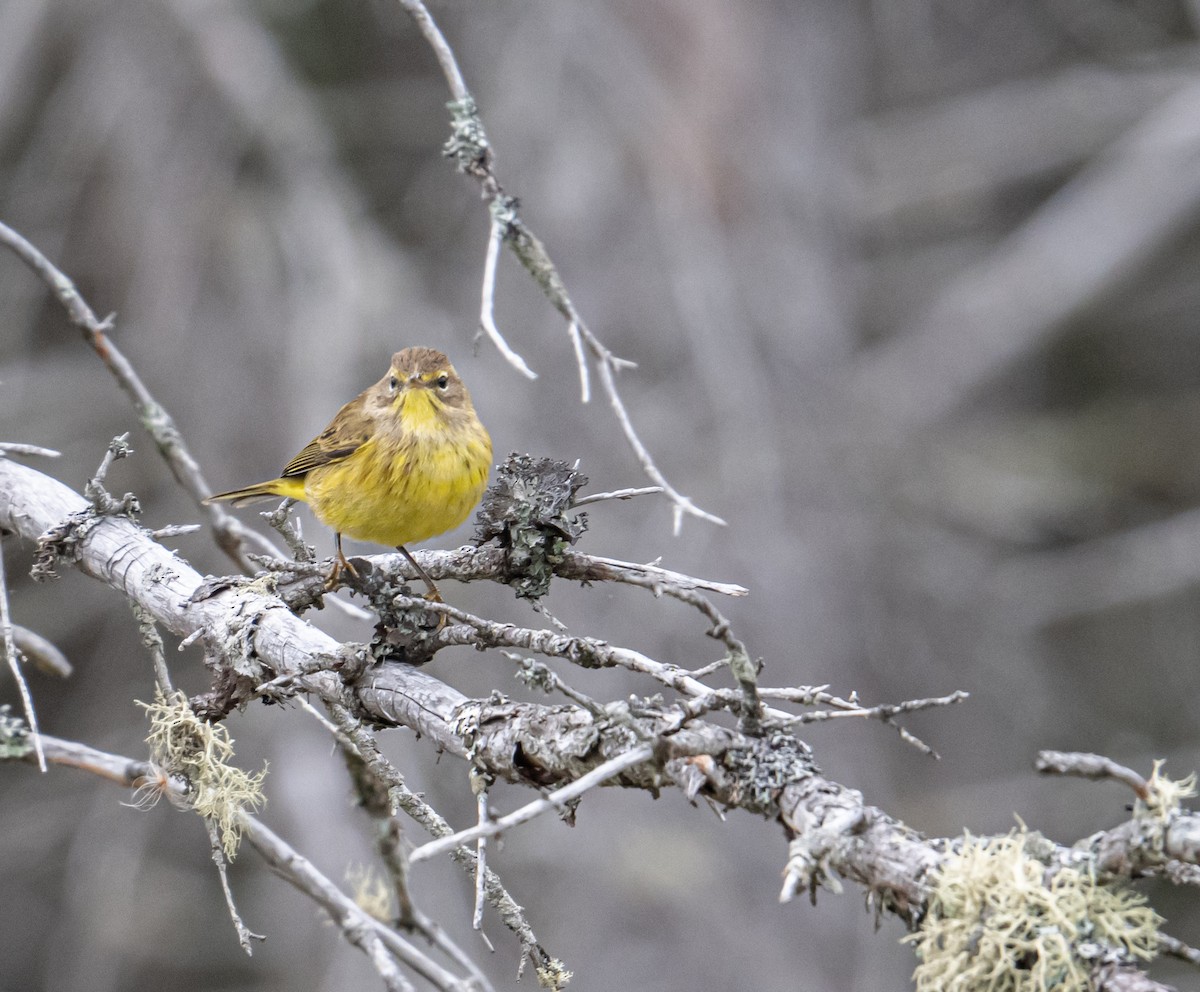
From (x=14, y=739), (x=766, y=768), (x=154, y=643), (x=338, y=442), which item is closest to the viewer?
(x=766, y=768)

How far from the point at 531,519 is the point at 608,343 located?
557cm

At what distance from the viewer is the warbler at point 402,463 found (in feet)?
12.9

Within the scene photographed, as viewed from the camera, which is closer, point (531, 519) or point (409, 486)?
point (531, 519)

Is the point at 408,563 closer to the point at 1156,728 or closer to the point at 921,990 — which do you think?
the point at 921,990

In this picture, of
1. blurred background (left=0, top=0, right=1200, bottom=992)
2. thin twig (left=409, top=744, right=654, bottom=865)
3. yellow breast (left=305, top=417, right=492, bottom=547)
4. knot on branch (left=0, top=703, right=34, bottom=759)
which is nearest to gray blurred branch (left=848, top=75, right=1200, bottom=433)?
blurred background (left=0, top=0, right=1200, bottom=992)

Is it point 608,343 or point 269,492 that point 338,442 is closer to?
point 269,492

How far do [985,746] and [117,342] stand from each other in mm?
8444

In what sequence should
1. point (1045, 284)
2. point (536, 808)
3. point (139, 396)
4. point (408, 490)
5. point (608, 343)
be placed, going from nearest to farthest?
point (536, 808)
point (139, 396)
point (408, 490)
point (608, 343)
point (1045, 284)

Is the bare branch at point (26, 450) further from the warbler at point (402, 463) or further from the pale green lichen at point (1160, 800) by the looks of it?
the pale green lichen at point (1160, 800)

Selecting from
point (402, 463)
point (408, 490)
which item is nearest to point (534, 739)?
point (408, 490)

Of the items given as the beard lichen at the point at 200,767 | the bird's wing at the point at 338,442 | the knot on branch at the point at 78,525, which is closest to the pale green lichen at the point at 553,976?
the beard lichen at the point at 200,767

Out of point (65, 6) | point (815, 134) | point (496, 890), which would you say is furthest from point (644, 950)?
point (65, 6)

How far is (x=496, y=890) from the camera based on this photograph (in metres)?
2.46

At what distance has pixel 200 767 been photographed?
8.95 feet
